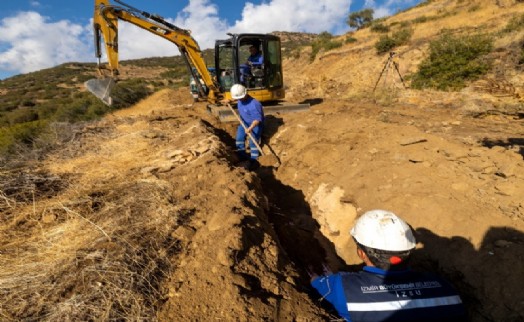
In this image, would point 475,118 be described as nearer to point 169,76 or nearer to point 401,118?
point 401,118

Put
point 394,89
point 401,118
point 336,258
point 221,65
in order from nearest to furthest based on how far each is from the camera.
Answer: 1. point 336,258
2. point 401,118
3. point 221,65
4. point 394,89

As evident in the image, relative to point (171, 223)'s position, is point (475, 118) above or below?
above

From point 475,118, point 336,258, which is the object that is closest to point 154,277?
point 336,258

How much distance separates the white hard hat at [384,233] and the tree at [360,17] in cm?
3785

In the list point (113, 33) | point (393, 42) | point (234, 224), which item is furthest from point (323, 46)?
point (234, 224)

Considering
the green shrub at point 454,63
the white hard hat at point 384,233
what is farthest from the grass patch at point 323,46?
the white hard hat at point 384,233

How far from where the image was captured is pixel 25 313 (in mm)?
2146

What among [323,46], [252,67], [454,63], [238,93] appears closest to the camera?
Answer: [238,93]

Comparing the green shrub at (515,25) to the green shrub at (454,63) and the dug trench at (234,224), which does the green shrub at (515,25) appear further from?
the dug trench at (234,224)

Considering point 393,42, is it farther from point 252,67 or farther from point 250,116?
point 250,116

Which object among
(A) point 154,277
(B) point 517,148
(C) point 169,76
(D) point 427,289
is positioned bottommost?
(D) point 427,289

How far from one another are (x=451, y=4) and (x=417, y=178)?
80.5 feet

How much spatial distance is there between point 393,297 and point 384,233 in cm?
48

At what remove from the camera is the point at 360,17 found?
1447 inches
